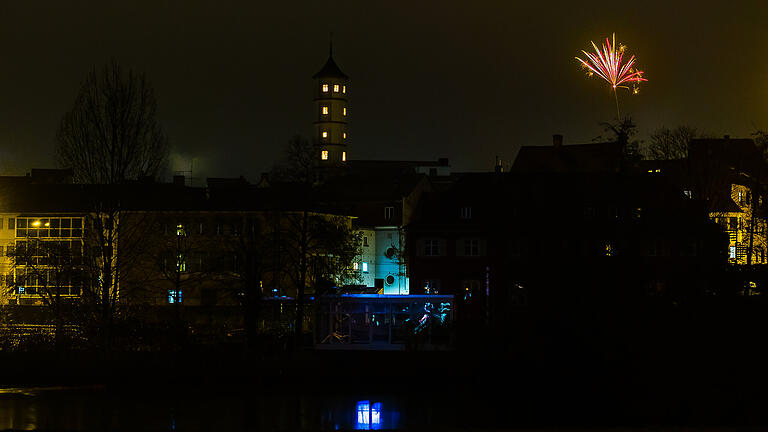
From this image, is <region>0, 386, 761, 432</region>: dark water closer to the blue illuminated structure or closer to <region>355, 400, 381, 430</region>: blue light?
<region>355, 400, 381, 430</region>: blue light

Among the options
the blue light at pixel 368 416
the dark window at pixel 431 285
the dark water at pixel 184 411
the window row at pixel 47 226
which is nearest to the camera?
the dark water at pixel 184 411

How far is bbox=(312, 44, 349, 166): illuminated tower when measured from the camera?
184 m

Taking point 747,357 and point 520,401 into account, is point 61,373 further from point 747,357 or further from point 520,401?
point 747,357

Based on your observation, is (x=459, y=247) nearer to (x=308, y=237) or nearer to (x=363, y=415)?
(x=308, y=237)

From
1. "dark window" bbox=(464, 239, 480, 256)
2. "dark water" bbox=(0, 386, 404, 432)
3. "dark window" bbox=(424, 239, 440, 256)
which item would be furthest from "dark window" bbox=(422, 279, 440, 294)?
"dark water" bbox=(0, 386, 404, 432)

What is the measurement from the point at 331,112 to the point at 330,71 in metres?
7.51

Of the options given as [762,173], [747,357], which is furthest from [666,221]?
[747,357]

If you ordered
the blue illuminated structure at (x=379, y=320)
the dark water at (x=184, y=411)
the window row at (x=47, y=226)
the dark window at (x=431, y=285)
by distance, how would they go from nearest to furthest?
the dark water at (x=184, y=411), the blue illuminated structure at (x=379, y=320), the dark window at (x=431, y=285), the window row at (x=47, y=226)

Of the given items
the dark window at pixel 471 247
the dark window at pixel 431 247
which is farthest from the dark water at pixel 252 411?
the dark window at pixel 471 247

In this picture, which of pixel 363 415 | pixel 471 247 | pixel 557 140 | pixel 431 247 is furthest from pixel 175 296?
pixel 557 140

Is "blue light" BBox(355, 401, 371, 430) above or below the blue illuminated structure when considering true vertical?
below

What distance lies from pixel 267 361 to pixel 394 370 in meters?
5.24

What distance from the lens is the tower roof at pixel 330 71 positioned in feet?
617

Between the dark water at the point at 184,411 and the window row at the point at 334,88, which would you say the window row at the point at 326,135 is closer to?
the window row at the point at 334,88
